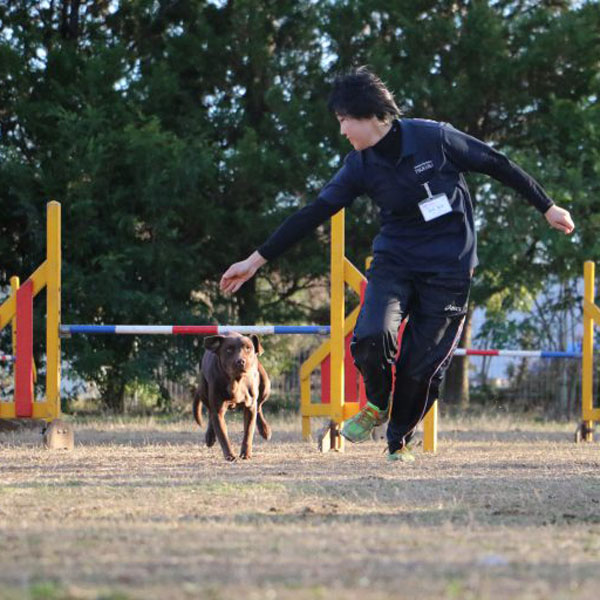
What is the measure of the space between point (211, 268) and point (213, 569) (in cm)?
1313

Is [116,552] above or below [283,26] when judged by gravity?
below

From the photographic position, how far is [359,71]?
20.6 feet

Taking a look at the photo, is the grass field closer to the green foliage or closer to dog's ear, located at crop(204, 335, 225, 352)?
dog's ear, located at crop(204, 335, 225, 352)

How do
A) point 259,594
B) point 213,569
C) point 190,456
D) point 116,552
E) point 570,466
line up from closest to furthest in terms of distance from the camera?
point 259,594 < point 213,569 < point 116,552 < point 570,466 < point 190,456

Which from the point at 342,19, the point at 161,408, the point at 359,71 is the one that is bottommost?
the point at 161,408

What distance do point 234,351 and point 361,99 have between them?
2755mm

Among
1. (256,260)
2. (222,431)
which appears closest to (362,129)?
(256,260)

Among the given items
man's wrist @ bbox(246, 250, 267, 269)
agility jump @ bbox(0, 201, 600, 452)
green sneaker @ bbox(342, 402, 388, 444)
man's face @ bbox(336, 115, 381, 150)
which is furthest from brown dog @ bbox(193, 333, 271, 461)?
man's face @ bbox(336, 115, 381, 150)

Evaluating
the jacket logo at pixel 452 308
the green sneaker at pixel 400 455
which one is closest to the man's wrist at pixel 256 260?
the jacket logo at pixel 452 308

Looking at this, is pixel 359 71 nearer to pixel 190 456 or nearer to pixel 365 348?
A: pixel 365 348

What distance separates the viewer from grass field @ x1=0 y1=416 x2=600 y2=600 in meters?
3.00

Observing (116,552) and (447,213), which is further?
(447,213)

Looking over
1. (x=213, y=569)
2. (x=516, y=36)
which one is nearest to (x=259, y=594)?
(x=213, y=569)

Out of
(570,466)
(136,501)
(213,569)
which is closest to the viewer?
(213,569)
